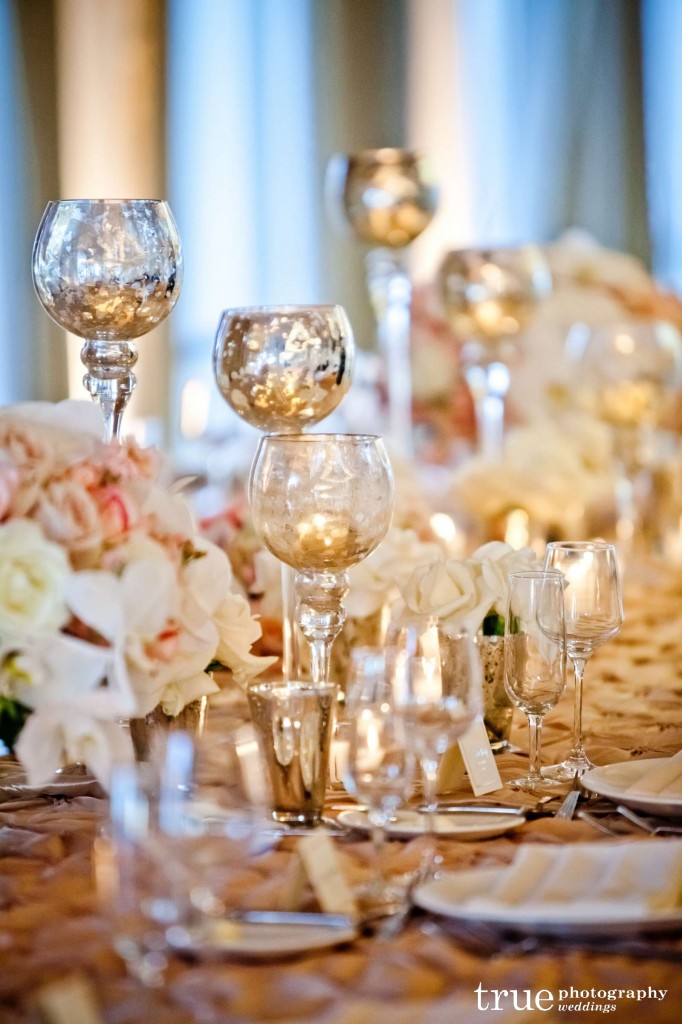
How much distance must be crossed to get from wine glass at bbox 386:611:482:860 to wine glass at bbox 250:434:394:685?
178 mm

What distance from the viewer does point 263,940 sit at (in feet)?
2.60

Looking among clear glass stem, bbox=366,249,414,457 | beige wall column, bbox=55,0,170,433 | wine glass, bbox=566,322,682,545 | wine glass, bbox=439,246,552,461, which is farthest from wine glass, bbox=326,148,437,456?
beige wall column, bbox=55,0,170,433

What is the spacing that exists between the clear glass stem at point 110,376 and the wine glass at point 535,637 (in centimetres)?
41

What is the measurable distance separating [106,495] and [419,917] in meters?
0.37

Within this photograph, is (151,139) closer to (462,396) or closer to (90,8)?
(90,8)

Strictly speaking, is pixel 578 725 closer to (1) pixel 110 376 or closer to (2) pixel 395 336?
(1) pixel 110 376

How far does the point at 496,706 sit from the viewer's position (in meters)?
1.24

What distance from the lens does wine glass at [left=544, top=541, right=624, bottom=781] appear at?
3.92ft

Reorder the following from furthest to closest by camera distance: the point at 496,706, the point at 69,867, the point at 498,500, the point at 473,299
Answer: the point at 473,299
the point at 498,500
the point at 496,706
the point at 69,867

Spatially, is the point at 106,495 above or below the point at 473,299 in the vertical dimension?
below

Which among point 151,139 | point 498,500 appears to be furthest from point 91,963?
point 151,139

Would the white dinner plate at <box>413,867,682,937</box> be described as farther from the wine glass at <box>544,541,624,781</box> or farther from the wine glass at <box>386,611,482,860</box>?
the wine glass at <box>544,541,624,781</box>

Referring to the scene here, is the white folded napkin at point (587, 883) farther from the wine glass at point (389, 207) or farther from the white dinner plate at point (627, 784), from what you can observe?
the wine glass at point (389, 207)

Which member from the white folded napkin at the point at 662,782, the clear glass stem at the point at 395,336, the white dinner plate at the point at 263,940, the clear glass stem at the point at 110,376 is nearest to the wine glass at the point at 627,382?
the clear glass stem at the point at 395,336
